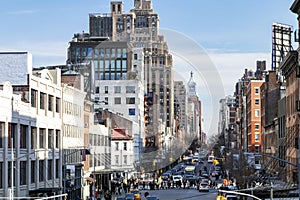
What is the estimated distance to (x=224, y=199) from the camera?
76.6m

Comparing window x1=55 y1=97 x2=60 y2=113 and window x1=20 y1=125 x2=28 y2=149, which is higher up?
window x1=55 y1=97 x2=60 y2=113

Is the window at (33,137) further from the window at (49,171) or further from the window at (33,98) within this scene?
the window at (49,171)

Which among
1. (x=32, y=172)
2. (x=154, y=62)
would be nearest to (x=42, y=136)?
(x=32, y=172)

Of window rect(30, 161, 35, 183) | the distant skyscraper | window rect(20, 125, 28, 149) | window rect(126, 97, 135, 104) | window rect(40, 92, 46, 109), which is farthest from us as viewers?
window rect(126, 97, 135, 104)

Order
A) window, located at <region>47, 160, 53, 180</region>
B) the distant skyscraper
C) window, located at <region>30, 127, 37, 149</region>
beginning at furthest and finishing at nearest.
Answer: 1. window, located at <region>47, 160, 53, 180</region>
2. the distant skyscraper
3. window, located at <region>30, 127, 37, 149</region>

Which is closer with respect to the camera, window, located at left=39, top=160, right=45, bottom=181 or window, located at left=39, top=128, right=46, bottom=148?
window, located at left=39, top=160, right=45, bottom=181

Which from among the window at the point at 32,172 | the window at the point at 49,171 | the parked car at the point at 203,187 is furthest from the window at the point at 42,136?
the parked car at the point at 203,187

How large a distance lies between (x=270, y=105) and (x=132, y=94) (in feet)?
85.1

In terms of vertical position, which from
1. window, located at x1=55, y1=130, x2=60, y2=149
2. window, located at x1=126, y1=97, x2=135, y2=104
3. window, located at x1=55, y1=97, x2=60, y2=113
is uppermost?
window, located at x1=126, y1=97, x2=135, y2=104

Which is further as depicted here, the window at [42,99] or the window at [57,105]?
the window at [57,105]

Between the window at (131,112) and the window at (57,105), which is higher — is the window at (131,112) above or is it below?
above

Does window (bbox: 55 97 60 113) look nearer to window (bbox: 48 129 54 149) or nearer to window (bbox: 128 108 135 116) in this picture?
window (bbox: 48 129 54 149)

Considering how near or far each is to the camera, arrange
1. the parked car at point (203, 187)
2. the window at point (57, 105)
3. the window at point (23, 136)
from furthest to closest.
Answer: the parked car at point (203, 187) → the window at point (57, 105) → the window at point (23, 136)

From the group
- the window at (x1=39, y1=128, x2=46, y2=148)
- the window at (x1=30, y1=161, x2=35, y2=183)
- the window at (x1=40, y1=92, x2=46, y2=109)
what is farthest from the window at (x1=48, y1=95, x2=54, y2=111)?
the window at (x1=30, y1=161, x2=35, y2=183)
